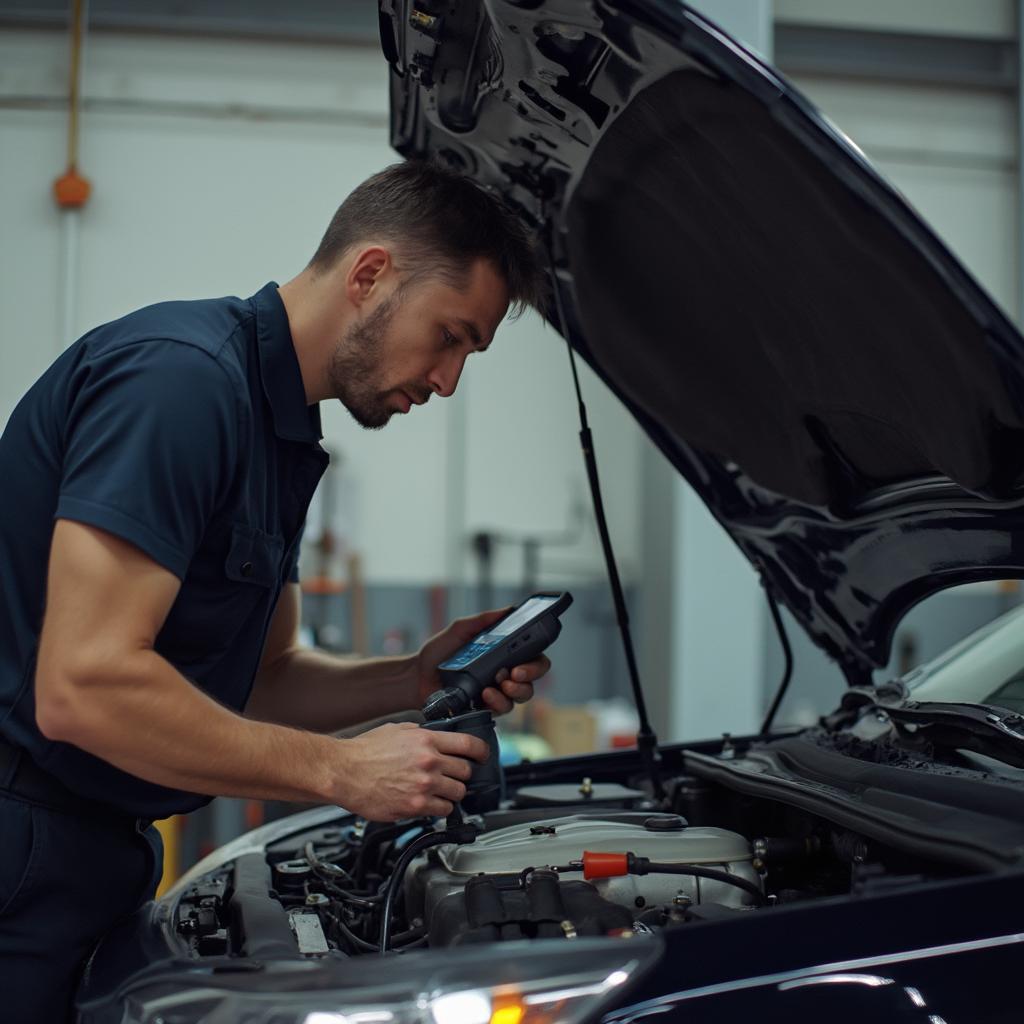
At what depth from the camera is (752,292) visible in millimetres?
1580

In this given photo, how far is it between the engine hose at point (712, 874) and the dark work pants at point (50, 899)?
670mm

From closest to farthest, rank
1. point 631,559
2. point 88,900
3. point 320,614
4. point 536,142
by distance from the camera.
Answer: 1. point 88,900
2. point 536,142
3. point 320,614
4. point 631,559

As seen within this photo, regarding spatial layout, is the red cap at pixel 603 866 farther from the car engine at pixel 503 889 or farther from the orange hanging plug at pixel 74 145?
the orange hanging plug at pixel 74 145

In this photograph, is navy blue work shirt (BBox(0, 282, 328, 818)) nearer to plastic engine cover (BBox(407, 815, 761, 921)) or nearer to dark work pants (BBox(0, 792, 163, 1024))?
dark work pants (BBox(0, 792, 163, 1024))

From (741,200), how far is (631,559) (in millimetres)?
4263

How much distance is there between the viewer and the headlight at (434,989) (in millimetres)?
875

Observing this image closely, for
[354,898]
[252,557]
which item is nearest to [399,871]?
[354,898]

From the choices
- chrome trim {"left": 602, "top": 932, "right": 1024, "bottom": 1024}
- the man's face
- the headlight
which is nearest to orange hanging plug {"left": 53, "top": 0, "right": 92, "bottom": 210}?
the man's face

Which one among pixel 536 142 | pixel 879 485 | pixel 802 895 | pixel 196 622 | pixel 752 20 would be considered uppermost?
pixel 752 20

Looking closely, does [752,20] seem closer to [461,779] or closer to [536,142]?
[536,142]

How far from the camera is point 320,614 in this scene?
5.05 meters

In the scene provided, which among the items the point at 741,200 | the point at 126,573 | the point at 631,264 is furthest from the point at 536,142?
the point at 126,573

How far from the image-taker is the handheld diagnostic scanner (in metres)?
1.54

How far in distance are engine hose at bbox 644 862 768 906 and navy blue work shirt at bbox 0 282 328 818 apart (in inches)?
23.2
